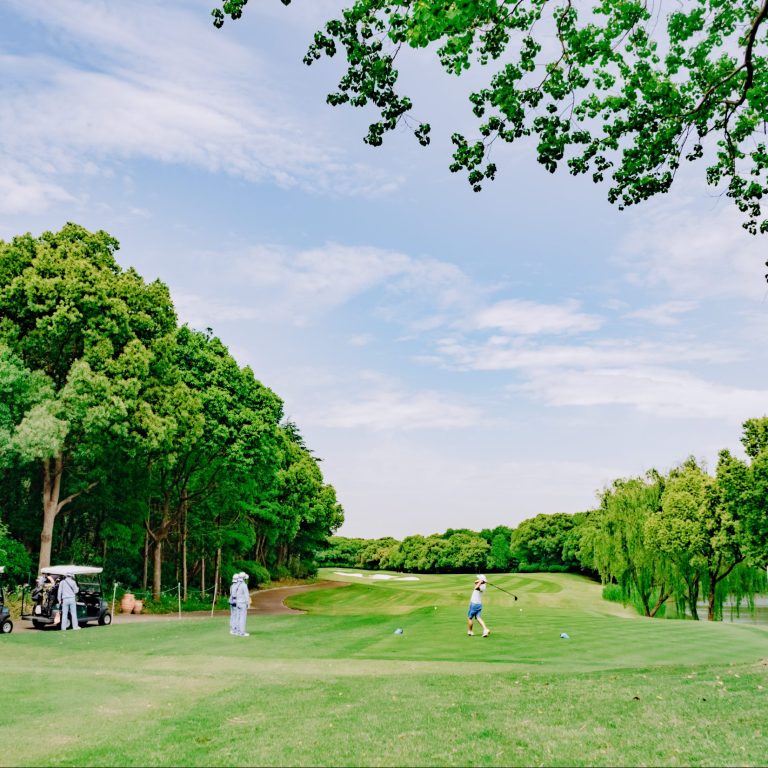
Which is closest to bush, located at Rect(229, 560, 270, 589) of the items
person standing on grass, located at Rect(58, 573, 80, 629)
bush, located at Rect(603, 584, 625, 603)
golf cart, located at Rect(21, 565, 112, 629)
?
golf cart, located at Rect(21, 565, 112, 629)

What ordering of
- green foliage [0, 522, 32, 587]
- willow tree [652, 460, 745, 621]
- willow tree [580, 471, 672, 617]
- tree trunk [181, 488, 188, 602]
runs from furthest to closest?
willow tree [580, 471, 672, 617]
willow tree [652, 460, 745, 621]
tree trunk [181, 488, 188, 602]
green foliage [0, 522, 32, 587]

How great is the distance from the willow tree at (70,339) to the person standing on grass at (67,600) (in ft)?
17.8

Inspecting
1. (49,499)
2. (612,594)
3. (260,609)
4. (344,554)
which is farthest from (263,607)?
(344,554)

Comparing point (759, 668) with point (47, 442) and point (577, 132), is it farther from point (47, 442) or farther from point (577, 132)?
point (47, 442)

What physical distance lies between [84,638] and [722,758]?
18.8 m

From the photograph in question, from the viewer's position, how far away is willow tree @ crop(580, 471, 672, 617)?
147ft

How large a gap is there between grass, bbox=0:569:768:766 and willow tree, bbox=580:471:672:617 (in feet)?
75.6

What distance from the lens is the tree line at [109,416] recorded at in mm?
27594

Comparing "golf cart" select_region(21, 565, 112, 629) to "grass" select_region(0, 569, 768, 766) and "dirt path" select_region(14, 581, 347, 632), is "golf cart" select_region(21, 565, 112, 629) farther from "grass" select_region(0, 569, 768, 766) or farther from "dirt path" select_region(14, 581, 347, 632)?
"grass" select_region(0, 569, 768, 766)

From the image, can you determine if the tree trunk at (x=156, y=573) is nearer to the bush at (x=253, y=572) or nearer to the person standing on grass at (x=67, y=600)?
the bush at (x=253, y=572)

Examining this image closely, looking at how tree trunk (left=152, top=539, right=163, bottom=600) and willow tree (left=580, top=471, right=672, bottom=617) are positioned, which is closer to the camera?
tree trunk (left=152, top=539, right=163, bottom=600)

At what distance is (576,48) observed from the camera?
420 inches

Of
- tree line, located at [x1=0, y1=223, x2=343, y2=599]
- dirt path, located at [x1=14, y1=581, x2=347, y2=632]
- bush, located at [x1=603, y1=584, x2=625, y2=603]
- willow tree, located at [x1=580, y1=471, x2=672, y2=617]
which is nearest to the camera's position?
tree line, located at [x1=0, y1=223, x2=343, y2=599]

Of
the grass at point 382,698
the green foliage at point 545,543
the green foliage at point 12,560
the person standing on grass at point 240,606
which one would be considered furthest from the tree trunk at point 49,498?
the green foliage at point 545,543
